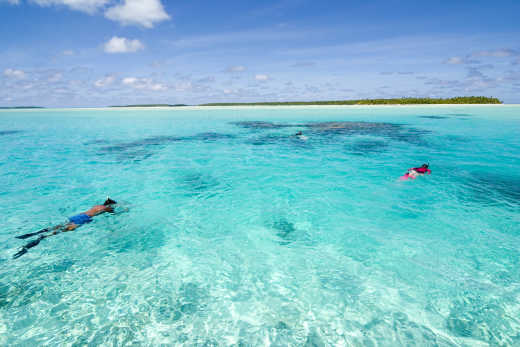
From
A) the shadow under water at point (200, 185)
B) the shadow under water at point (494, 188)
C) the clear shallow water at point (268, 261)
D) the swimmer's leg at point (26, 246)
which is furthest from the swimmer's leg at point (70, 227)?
the shadow under water at point (494, 188)

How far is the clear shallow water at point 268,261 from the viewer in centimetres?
474

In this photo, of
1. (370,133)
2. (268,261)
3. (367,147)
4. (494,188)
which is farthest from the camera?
(370,133)

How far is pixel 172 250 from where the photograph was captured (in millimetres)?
7273

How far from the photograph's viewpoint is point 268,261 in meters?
6.72

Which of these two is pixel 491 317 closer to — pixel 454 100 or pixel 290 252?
pixel 290 252

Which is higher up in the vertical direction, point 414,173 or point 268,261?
point 414,173

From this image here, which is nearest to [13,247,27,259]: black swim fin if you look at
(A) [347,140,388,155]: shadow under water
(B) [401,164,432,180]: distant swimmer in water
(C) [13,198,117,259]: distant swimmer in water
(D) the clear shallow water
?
(C) [13,198,117,259]: distant swimmer in water

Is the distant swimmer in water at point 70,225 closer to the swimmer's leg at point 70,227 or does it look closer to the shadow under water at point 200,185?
the swimmer's leg at point 70,227

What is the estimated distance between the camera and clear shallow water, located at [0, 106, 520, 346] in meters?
4.74

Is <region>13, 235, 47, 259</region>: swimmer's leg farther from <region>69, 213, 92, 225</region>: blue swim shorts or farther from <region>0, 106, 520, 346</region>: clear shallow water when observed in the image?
<region>69, 213, 92, 225</region>: blue swim shorts

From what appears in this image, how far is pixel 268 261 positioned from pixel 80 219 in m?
7.04

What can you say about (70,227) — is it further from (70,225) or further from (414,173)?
(414,173)

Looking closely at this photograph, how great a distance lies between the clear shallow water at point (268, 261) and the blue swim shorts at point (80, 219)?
1.43 ft

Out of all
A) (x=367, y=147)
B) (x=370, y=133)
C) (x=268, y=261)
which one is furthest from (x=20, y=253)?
(x=370, y=133)
